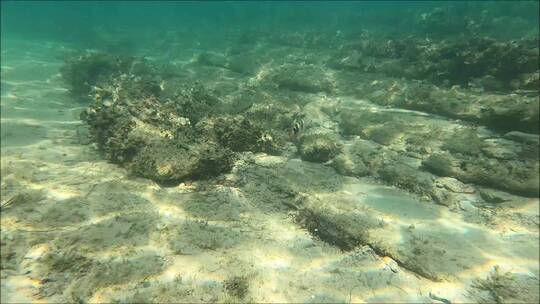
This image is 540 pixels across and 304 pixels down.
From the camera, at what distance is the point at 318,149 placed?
6027mm

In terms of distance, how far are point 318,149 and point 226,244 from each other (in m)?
2.80

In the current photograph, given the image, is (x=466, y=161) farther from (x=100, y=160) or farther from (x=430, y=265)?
(x=100, y=160)

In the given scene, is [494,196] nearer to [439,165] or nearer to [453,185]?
[453,185]

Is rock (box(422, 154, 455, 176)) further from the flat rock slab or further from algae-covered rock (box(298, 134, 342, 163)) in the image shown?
algae-covered rock (box(298, 134, 342, 163))

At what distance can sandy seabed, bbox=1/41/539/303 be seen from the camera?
323 cm

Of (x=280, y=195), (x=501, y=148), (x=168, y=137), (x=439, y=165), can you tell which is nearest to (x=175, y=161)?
(x=168, y=137)

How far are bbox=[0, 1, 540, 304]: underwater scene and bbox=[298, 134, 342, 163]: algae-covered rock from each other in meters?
0.04

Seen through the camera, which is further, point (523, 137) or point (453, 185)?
point (523, 137)

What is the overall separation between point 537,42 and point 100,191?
45.7ft

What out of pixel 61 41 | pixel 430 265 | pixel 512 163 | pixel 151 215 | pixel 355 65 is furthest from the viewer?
pixel 61 41

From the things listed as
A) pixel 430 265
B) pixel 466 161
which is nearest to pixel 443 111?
pixel 466 161

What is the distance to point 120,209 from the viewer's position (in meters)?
4.14

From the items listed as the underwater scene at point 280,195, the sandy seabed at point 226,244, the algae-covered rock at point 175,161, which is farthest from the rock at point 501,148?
the algae-covered rock at point 175,161

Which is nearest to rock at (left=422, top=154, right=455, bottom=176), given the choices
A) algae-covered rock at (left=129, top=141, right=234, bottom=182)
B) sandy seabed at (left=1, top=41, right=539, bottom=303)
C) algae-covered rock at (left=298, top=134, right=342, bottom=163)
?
sandy seabed at (left=1, top=41, right=539, bottom=303)
